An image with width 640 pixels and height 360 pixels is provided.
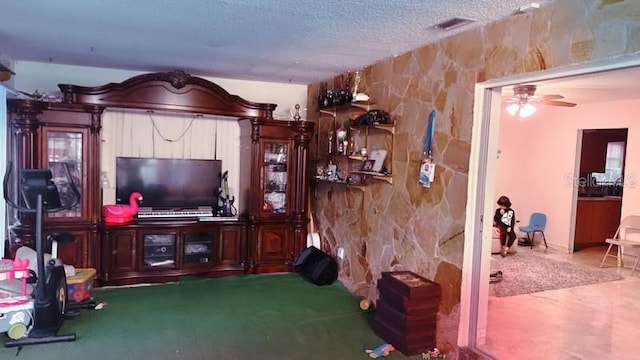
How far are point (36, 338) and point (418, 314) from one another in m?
2.76

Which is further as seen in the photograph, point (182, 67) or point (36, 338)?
point (182, 67)

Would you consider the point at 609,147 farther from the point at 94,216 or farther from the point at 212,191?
the point at 94,216

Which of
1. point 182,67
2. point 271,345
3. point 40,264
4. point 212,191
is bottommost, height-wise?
point 271,345

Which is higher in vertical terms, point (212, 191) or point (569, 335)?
point (212, 191)

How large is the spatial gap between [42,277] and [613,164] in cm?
863

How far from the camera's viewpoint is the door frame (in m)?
3.00

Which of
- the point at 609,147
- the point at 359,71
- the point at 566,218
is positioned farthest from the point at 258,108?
the point at 609,147

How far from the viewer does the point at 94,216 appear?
4434 millimetres

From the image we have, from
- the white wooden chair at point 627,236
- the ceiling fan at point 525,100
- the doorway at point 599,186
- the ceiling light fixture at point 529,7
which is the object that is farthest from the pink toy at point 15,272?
the doorway at point 599,186

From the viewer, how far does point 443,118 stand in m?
3.29

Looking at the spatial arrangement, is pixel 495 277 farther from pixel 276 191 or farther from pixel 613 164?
pixel 613 164

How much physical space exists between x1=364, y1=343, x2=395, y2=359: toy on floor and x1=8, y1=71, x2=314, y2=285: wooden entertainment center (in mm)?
2192

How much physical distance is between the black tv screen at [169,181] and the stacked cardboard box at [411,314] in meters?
2.72

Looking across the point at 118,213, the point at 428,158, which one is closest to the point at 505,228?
the point at 428,158
